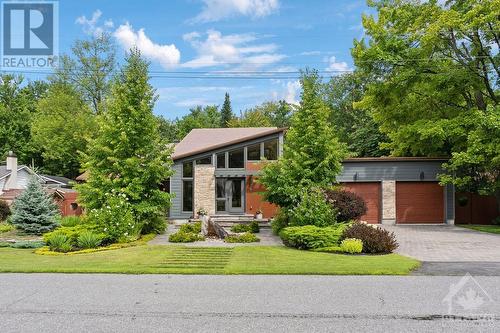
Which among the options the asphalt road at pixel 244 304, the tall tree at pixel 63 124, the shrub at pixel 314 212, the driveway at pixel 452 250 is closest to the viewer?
the asphalt road at pixel 244 304

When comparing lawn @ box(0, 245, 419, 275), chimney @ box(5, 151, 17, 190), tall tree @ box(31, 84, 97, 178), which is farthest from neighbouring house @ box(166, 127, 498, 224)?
tall tree @ box(31, 84, 97, 178)

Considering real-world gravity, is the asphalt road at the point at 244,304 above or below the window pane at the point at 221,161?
below

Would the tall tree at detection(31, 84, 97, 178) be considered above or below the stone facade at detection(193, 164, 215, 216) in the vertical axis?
above

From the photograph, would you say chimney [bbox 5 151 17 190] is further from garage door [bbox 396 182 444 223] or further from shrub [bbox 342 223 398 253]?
garage door [bbox 396 182 444 223]

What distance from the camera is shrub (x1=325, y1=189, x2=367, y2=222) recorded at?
49.8ft

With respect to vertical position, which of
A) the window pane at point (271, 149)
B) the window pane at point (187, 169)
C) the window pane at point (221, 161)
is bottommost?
the window pane at point (187, 169)

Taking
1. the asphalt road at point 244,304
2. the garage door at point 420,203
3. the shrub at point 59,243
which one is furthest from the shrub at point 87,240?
the garage door at point 420,203

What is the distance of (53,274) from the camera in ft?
30.9

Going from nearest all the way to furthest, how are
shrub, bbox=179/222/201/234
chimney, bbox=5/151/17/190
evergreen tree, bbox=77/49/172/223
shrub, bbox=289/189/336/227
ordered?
shrub, bbox=289/189/336/227, evergreen tree, bbox=77/49/172/223, shrub, bbox=179/222/201/234, chimney, bbox=5/151/17/190

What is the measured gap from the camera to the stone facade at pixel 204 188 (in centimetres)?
2266

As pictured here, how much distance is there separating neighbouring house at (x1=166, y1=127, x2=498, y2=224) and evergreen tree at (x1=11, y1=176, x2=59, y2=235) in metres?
6.58

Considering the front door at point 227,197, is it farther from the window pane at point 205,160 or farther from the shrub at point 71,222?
the shrub at point 71,222

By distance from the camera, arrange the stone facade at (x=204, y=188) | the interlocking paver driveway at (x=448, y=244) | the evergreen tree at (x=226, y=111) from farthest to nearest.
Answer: the evergreen tree at (x=226, y=111), the stone facade at (x=204, y=188), the interlocking paver driveway at (x=448, y=244)

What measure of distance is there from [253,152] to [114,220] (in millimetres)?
9881
